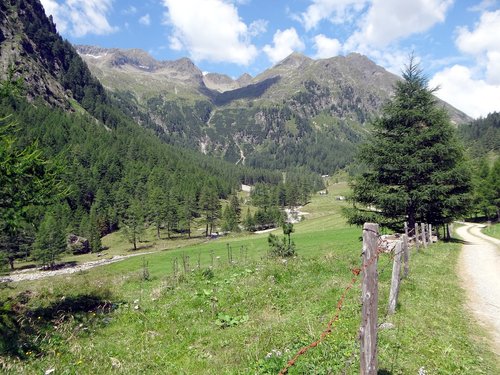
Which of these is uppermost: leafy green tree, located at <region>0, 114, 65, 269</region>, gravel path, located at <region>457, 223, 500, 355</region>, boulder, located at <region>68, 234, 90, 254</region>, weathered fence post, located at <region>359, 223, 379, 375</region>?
leafy green tree, located at <region>0, 114, 65, 269</region>

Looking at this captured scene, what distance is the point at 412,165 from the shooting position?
2877 centimetres

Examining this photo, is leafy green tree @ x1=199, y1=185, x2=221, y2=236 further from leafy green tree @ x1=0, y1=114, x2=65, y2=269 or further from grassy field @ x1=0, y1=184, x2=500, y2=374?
leafy green tree @ x1=0, y1=114, x2=65, y2=269

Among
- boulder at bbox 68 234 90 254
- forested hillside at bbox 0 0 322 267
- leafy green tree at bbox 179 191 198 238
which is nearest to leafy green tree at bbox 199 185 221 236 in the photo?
forested hillside at bbox 0 0 322 267

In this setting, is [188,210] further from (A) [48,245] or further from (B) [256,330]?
(B) [256,330]

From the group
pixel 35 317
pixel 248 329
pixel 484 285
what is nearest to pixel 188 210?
pixel 35 317

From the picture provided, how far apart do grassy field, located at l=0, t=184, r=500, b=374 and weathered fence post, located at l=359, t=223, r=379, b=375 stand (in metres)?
1.85

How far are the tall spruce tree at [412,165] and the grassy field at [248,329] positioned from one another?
11971 millimetres

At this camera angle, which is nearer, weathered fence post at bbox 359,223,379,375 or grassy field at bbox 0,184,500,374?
weathered fence post at bbox 359,223,379,375

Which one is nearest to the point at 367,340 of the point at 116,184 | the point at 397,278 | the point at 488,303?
the point at 397,278

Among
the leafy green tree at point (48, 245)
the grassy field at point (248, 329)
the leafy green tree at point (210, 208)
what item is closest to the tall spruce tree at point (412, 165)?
the grassy field at point (248, 329)

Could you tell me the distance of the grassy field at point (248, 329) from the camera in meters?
8.84

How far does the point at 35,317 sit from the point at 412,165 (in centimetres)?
2790

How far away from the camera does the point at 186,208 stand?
5236 inches

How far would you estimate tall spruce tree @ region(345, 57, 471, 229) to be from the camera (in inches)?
1139
